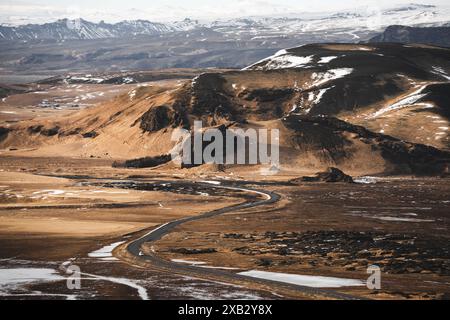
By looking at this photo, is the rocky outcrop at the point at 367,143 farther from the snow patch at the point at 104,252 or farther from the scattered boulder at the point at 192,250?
the snow patch at the point at 104,252

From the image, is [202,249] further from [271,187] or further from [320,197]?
[271,187]

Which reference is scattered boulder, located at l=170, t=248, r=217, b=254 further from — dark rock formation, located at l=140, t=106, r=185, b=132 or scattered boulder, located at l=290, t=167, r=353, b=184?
dark rock formation, located at l=140, t=106, r=185, b=132

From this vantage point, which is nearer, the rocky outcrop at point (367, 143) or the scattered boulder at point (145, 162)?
the rocky outcrop at point (367, 143)

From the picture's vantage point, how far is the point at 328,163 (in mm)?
168250

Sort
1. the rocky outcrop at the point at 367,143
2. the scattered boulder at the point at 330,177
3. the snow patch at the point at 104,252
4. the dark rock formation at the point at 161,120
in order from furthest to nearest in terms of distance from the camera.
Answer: the dark rock formation at the point at 161,120, the rocky outcrop at the point at 367,143, the scattered boulder at the point at 330,177, the snow patch at the point at 104,252

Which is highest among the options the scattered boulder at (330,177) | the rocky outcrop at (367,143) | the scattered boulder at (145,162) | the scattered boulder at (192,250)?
the scattered boulder at (192,250)

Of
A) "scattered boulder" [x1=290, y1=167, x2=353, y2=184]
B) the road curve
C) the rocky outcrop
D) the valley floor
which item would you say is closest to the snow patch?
the valley floor

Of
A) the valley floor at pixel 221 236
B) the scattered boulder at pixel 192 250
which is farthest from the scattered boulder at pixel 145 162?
the scattered boulder at pixel 192 250

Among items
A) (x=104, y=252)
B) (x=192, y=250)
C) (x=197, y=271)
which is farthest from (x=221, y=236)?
(x=197, y=271)

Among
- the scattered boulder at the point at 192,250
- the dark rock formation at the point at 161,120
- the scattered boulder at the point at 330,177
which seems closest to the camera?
the scattered boulder at the point at 192,250

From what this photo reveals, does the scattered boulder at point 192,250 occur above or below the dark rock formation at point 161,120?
above

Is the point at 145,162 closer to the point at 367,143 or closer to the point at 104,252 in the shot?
the point at 367,143
